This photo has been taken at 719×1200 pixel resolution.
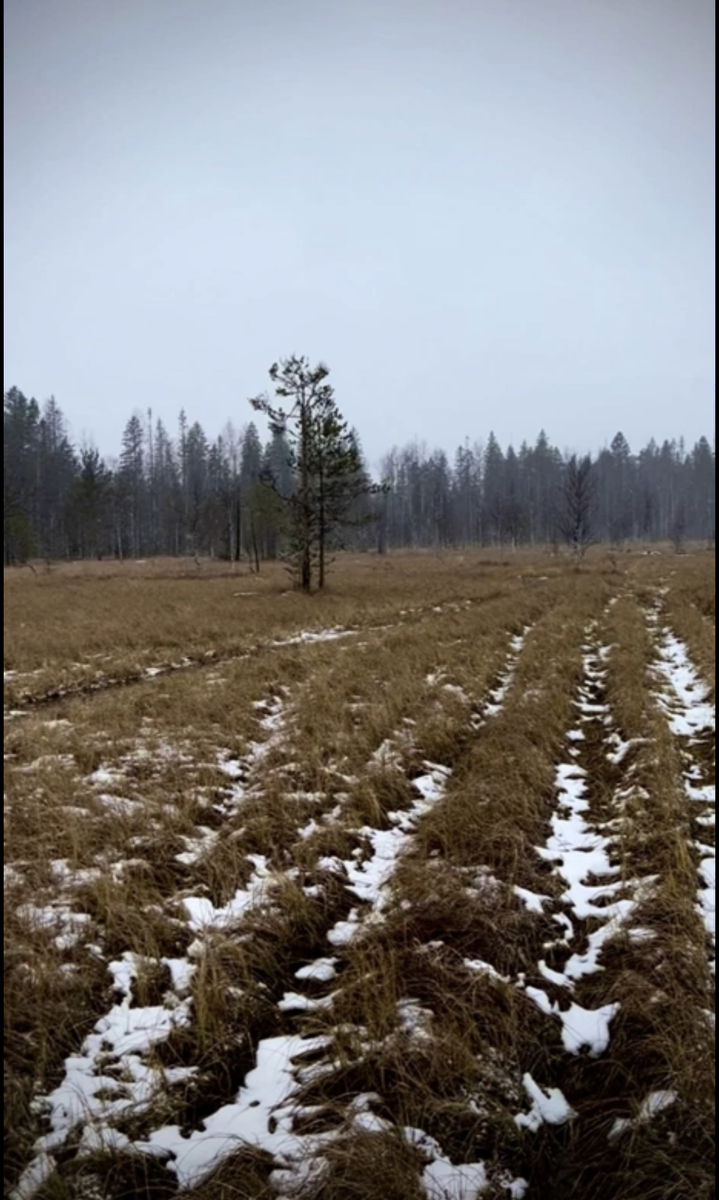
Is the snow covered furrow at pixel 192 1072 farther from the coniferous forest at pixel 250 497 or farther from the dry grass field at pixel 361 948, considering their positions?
the coniferous forest at pixel 250 497

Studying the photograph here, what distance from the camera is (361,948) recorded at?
11.9 ft

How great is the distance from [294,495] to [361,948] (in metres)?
21.0

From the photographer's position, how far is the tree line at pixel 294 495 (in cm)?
2359

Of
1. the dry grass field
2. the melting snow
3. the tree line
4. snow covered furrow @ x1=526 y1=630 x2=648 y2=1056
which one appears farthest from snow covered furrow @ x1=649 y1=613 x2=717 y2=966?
the tree line

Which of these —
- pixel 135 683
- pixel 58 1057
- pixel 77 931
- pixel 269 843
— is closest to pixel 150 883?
pixel 77 931

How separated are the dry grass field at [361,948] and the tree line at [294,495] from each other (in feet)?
50.9

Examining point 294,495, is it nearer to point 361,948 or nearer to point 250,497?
point 361,948

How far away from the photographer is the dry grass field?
97.4 inches

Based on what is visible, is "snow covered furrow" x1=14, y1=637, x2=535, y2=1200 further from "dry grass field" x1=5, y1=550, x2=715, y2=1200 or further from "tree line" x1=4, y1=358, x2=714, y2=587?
"tree line" x1=4, y1=358, x2=714, y2=587

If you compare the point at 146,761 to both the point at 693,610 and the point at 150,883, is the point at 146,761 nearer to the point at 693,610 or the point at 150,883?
the point at 150,883

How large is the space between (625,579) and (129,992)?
→ 31.3 m

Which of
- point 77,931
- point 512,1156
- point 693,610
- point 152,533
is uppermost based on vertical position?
point 152,533

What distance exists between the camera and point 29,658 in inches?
471

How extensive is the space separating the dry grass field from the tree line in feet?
50.9
